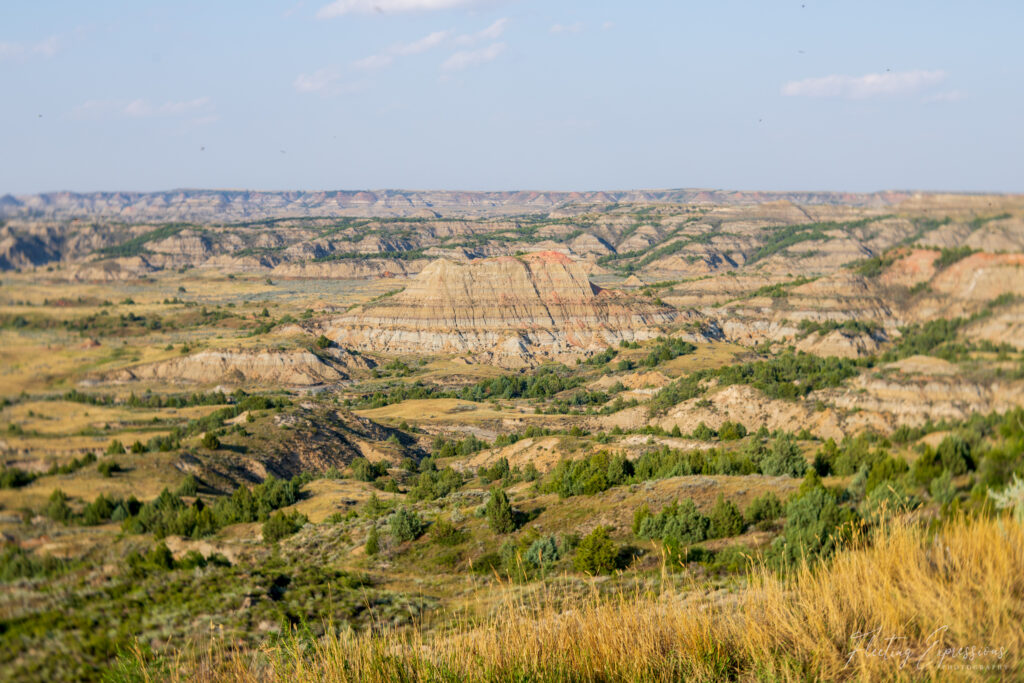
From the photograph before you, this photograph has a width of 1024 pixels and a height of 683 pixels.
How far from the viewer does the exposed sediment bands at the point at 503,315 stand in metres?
104

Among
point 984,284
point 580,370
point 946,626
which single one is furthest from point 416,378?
point 946,626

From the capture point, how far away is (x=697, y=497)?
26.4 meters

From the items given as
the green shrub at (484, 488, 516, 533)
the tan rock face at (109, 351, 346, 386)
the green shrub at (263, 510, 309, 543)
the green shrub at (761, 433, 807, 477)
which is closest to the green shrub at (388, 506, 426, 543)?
the green shrub at (484, 488, 516, 533)

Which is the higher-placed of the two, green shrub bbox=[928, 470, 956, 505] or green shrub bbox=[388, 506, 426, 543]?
green shrub bbox=[928, 470, 956, 505]

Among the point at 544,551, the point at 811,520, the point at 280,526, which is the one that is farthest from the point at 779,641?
the point at 280,526

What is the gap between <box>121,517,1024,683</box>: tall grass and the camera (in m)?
5.66

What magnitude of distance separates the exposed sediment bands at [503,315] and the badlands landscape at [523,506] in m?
28.4

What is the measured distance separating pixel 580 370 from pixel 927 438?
244 feet

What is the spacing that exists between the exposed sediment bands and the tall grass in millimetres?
91499

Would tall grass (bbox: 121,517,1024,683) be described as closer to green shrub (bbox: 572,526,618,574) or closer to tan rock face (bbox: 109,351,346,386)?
green shrub (bbox: 572,526,618,574)

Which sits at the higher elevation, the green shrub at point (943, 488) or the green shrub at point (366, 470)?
the green shrub at point (943, 488)

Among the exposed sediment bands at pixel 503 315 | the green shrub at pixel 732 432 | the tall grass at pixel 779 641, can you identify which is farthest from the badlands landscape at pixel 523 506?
the exposed sediment bands at pixel 503 315

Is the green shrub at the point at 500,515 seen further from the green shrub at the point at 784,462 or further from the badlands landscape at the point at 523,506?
the green shrub at the point at 784,462

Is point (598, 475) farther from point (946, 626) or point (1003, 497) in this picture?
point (946, 626)
